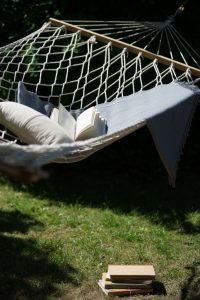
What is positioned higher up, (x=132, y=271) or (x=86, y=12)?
(x=86, y=12)

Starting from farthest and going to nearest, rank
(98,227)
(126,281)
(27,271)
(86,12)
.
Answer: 1. (86,12)
2. (98,227)
3. (27,271)
4. (126,281)

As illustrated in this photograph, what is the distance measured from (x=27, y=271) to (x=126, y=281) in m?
0.50

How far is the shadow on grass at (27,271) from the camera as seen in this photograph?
109 inches

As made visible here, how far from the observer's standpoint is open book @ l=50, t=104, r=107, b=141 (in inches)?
109

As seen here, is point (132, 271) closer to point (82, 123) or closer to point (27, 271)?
point (27, 271)

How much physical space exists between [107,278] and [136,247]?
1.49ft

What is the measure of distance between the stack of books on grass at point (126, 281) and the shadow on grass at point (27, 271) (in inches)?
6.8

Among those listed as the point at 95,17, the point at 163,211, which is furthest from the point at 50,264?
the point at 95,17

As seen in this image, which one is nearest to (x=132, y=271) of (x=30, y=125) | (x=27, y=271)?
(x=27, y=271)

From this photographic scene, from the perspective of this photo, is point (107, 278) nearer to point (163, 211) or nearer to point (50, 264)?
point (50, 264)

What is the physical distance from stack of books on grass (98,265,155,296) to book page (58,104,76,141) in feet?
2.26

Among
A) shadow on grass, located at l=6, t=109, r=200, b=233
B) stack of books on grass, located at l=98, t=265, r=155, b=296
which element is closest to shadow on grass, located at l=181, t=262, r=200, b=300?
stack of books on grass, located at l=98, t=265, r=155, b=296

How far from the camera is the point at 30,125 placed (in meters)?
2.66

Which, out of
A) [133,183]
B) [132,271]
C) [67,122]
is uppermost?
[67,122]
